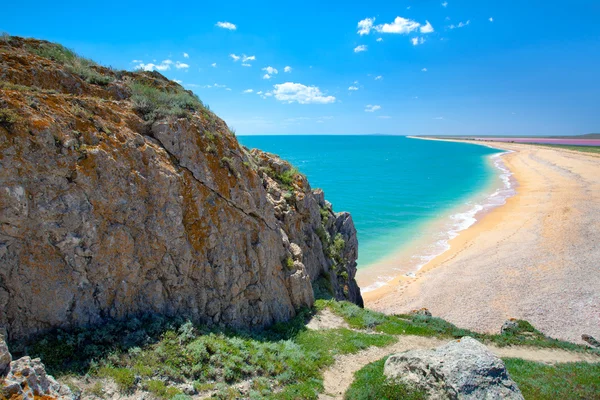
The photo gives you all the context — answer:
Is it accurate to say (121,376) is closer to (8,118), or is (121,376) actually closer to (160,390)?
(160,390)

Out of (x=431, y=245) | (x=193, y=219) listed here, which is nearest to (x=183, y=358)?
(x=193, y=219)

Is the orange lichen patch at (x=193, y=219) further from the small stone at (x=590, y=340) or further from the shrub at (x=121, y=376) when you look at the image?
the small stone at (x=590, y=340)

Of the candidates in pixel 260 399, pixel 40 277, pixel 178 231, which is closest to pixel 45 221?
pixel 40 277

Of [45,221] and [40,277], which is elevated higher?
[45,221]

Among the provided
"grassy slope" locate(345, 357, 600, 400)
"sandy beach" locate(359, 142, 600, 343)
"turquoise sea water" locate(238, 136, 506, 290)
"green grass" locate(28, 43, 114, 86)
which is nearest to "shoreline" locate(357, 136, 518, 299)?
"turquoise sea water" locate(238, 136, 506, 290)

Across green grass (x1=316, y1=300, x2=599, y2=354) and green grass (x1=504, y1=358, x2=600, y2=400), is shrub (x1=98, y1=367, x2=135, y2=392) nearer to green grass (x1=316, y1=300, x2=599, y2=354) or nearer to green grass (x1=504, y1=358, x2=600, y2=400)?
green grass (x1=316, y1=300, x2=599, y2=354)

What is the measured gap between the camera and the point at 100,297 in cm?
938

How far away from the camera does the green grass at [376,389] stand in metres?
8.76

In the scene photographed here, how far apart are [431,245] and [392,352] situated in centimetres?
2912

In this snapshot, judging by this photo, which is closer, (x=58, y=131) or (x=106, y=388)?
(x=106, y=388)

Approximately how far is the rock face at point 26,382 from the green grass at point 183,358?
1.54 m

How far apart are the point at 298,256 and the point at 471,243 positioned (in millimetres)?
30776

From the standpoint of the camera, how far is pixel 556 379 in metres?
10.7

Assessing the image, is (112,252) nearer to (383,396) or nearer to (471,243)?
(383,396)
